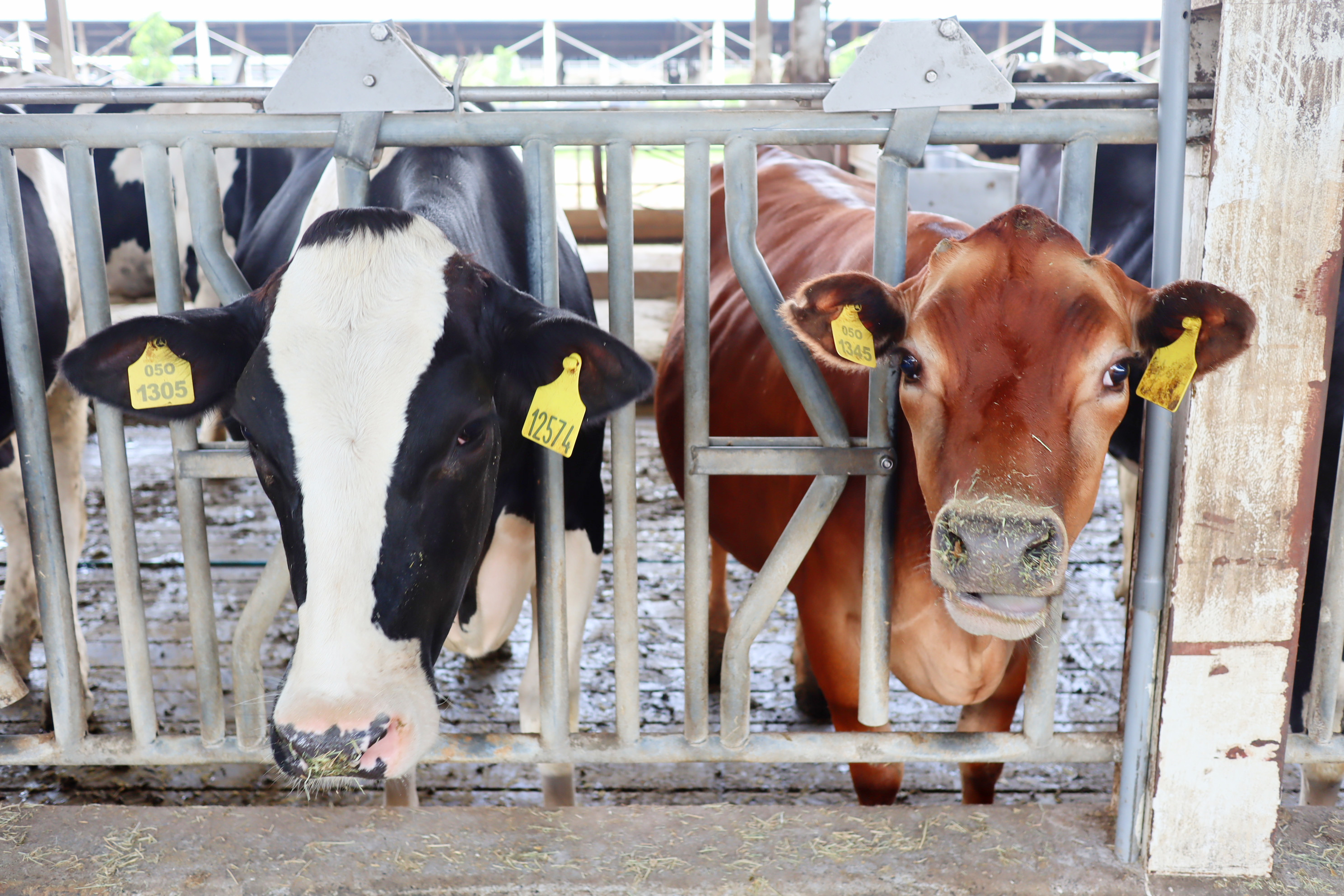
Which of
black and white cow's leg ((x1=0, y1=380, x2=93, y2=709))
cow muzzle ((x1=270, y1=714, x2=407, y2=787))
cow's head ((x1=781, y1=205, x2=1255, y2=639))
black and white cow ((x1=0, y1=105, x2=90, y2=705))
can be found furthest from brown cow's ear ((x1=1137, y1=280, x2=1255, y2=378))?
black and white cow's leg ((x1=0, y1=380, x2=93, y2=709))

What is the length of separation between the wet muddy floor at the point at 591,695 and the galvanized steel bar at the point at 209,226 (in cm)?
94

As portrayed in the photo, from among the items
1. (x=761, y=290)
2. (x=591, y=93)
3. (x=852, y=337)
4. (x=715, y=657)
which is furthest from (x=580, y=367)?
(x=715, y=657)

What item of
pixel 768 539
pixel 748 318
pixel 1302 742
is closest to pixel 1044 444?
pixel 1302 742

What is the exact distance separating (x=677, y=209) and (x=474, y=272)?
8876 mm

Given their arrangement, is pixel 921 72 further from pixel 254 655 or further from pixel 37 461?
pixel 37 461

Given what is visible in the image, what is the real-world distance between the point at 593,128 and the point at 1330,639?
5.46 ft

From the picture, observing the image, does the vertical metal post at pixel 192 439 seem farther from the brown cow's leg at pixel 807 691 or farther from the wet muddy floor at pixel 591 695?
Answer: the brown cow's leg at pixel 807 691

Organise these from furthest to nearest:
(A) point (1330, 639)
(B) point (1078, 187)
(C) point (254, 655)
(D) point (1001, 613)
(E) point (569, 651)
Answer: (E) point (569, 651) < (C) point (254, 655) < (A) point (1330, 639) < (B) point (1078, 187) < (D) point (1001, 613)

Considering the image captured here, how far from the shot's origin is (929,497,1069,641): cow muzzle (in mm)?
1585

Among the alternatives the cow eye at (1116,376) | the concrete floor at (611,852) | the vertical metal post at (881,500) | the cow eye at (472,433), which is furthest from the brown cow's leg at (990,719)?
the cow eye at (472,433)

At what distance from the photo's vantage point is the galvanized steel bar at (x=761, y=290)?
1856 millimetres

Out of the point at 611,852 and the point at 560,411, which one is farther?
the point at 611,852

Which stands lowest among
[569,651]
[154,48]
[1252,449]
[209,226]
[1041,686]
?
[569,651]

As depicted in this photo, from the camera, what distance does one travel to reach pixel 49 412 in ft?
9.91
